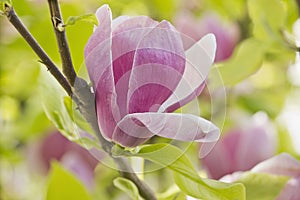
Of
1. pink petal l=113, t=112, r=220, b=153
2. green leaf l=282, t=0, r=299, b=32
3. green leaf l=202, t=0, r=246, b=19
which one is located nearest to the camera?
pink petal l=113, t=112, r=220, b=153

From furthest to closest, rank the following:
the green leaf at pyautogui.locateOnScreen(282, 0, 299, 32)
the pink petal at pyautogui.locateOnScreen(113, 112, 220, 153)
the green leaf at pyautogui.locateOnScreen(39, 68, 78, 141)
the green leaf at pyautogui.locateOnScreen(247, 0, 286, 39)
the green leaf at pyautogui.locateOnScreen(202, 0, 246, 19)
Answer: the green leaf at pyautogui.locateOnScreen(202, 0, 246, 19)
the green leaf at pyautogui.locateOnScreen(282, 0, 299, 32)
the green leaf at pyautogui.locateOnScreen(247, 0, 286, 39)
the green leaf at pyautogui.locateOnScreen(39, 68, 78, 141)
the pink petal at pyautogui.locateOnScreen(113, 112, 220, 153)

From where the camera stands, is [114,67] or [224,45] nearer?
[114,67]

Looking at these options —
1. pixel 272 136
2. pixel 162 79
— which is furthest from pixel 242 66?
pixel 162 79

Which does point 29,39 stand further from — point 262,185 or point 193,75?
point 262,185

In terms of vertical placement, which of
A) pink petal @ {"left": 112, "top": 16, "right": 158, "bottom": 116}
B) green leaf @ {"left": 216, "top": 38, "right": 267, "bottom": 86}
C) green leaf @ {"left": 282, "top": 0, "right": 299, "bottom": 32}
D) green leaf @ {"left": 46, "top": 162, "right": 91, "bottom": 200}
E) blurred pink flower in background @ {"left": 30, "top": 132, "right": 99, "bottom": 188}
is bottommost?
blurred pink flower in background @ {"left": 30, "top": 132, "right": 99, "bottom": 188}

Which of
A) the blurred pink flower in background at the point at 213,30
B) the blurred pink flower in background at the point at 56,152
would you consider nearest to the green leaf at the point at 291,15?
the blurred pink flower in background at the point at 213,30

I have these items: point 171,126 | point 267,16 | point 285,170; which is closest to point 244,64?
point 267,16

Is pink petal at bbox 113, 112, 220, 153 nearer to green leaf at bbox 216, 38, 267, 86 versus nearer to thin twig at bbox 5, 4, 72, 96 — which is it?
thin twig at bbox 5, 4, 72, 96

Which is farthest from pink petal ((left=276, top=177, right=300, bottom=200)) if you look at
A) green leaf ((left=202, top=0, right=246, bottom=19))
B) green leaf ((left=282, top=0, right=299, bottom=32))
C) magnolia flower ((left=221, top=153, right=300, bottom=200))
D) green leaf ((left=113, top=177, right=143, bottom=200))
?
green leaf ((left=202, top=0, right=246, bottom=19))

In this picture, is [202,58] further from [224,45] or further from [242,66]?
[224,45]
